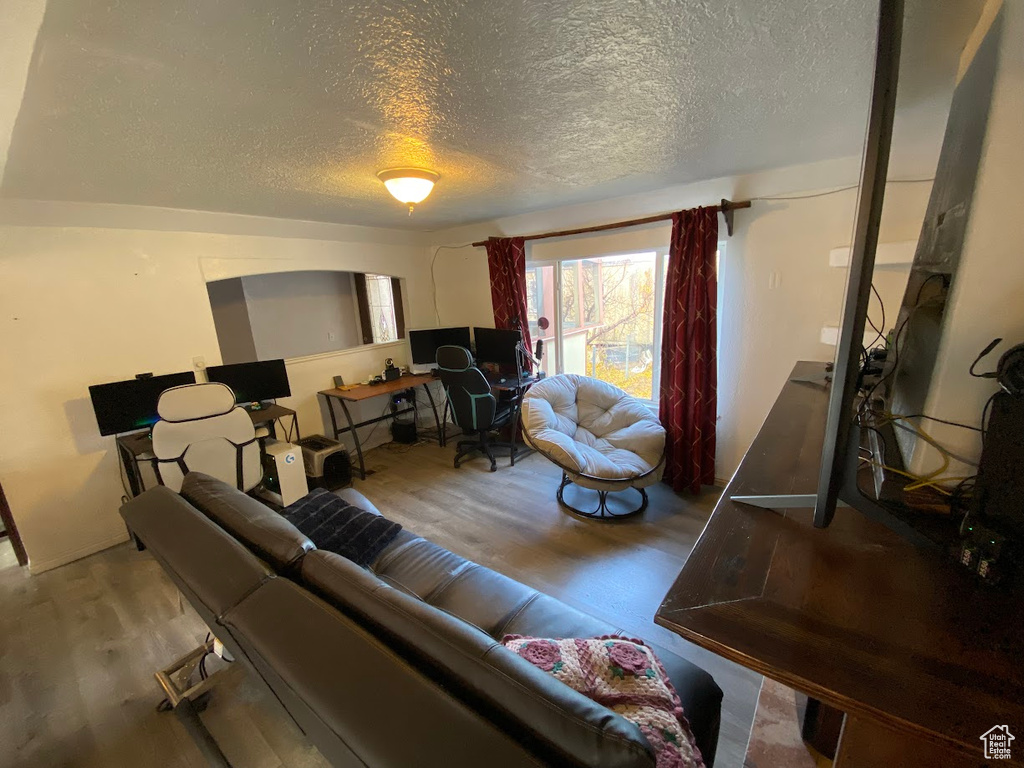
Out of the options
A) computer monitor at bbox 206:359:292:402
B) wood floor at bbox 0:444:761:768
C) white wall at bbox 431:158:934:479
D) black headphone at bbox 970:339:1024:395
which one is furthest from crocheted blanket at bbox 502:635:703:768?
computer monitor at bbox 206:359:292:402

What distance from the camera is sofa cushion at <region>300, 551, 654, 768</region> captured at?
0.63 m

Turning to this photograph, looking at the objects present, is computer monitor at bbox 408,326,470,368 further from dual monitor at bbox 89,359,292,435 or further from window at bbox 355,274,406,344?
dual monitor at bbox 89,359,292,435

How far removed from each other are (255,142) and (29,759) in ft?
8.18

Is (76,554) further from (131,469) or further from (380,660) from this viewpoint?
(380,660)

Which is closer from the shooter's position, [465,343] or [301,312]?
[465,343]

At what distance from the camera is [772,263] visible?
8.54ft

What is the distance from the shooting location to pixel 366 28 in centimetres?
96

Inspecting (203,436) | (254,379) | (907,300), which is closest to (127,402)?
(254,379)

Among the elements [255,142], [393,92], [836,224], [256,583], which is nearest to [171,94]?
[255,142]

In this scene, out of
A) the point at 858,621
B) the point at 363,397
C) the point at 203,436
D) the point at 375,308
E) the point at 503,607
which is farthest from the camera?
the point at 375,308

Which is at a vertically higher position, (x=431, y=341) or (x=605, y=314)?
(x=605, y=314)

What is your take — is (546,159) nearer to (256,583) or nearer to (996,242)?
(996,242)

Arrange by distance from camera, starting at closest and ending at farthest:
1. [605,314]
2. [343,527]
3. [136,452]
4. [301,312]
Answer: [343,527], [136,452], [605,314], [301,312]

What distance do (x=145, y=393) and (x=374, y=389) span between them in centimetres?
159
